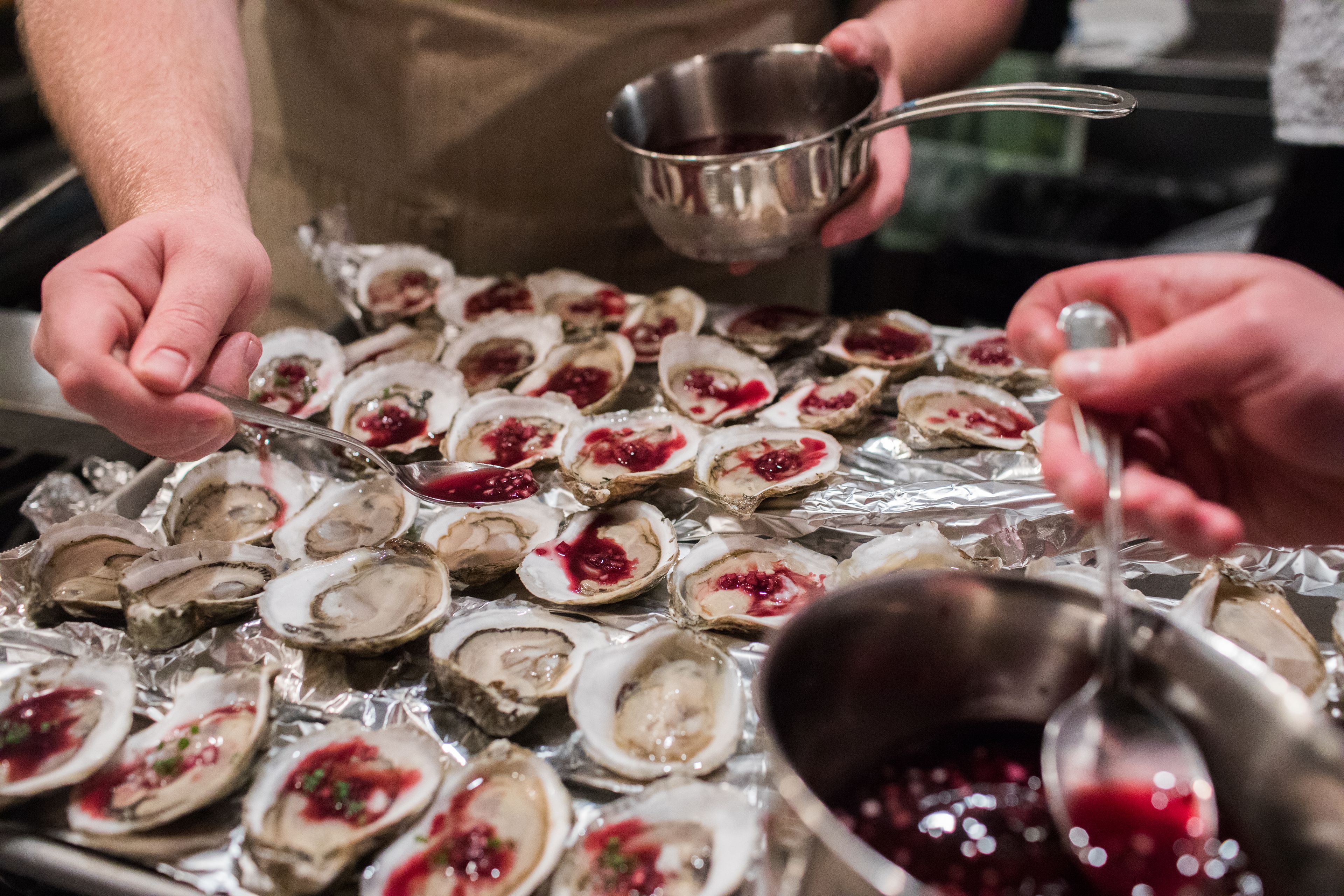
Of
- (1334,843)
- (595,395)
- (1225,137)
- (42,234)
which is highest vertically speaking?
(42,234)

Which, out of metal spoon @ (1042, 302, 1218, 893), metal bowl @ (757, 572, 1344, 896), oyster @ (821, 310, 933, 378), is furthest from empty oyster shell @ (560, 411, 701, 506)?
metal spoon @ (1042, 302, 1218, 893)

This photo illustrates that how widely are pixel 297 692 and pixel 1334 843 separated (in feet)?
5.42

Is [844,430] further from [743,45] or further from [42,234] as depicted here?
[42,234]

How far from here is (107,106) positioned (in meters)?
2.18

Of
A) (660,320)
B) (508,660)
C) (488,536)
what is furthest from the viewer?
(660,320)

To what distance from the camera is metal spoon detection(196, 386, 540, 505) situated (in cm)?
197

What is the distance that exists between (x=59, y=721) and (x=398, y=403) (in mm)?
1118

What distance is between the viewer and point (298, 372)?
2.63m

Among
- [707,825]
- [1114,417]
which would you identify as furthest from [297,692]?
[1114,417]

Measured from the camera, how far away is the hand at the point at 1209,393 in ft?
4.15

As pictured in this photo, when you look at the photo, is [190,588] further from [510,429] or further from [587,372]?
[587,372]

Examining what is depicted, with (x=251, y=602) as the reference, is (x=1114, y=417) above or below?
above

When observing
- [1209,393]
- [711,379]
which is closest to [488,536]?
[711,379]

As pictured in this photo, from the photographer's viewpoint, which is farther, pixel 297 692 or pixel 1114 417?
pixel 297 692
